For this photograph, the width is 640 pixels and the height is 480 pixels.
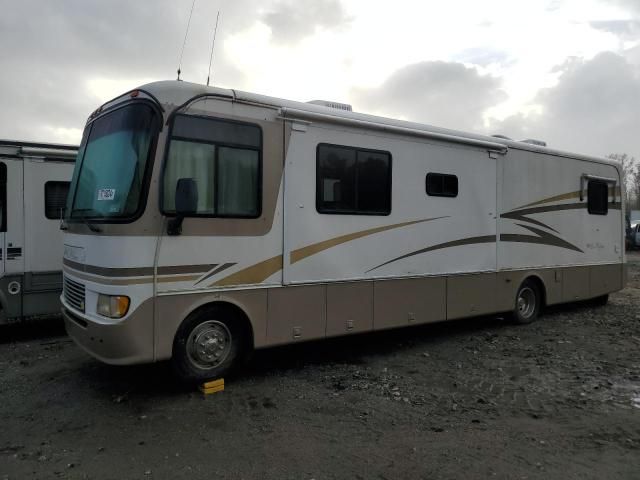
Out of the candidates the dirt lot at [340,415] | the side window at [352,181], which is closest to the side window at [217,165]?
the side window at [352,181]

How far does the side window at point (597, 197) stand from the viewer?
10.1m

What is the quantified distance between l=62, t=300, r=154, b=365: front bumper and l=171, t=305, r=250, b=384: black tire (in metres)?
0.32

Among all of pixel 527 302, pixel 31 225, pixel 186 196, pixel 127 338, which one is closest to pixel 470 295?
pixel 527 302

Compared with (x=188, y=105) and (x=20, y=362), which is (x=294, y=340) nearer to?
(x=188, y=105)

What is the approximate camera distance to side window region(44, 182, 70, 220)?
766 cm

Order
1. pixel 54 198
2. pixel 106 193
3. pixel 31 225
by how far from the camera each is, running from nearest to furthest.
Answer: pixel 106 193 → pixel 31 225 → pixel 54 198

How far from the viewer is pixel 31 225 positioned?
24.6 ft

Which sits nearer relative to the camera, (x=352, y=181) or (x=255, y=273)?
(x=255, y=273)

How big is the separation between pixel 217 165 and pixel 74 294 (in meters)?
2.03

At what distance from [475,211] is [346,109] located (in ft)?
8.46

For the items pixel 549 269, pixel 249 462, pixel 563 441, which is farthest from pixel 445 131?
pixel 249 462

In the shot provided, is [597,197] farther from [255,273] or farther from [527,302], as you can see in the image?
[255,273]

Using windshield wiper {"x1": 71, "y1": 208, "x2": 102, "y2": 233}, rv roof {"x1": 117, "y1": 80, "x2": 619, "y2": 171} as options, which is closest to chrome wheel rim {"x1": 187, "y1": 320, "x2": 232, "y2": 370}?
windshield wiper {"x1": 71, "y1": 208, "x2": 102, "y2": 233}

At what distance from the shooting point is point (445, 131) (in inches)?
293
